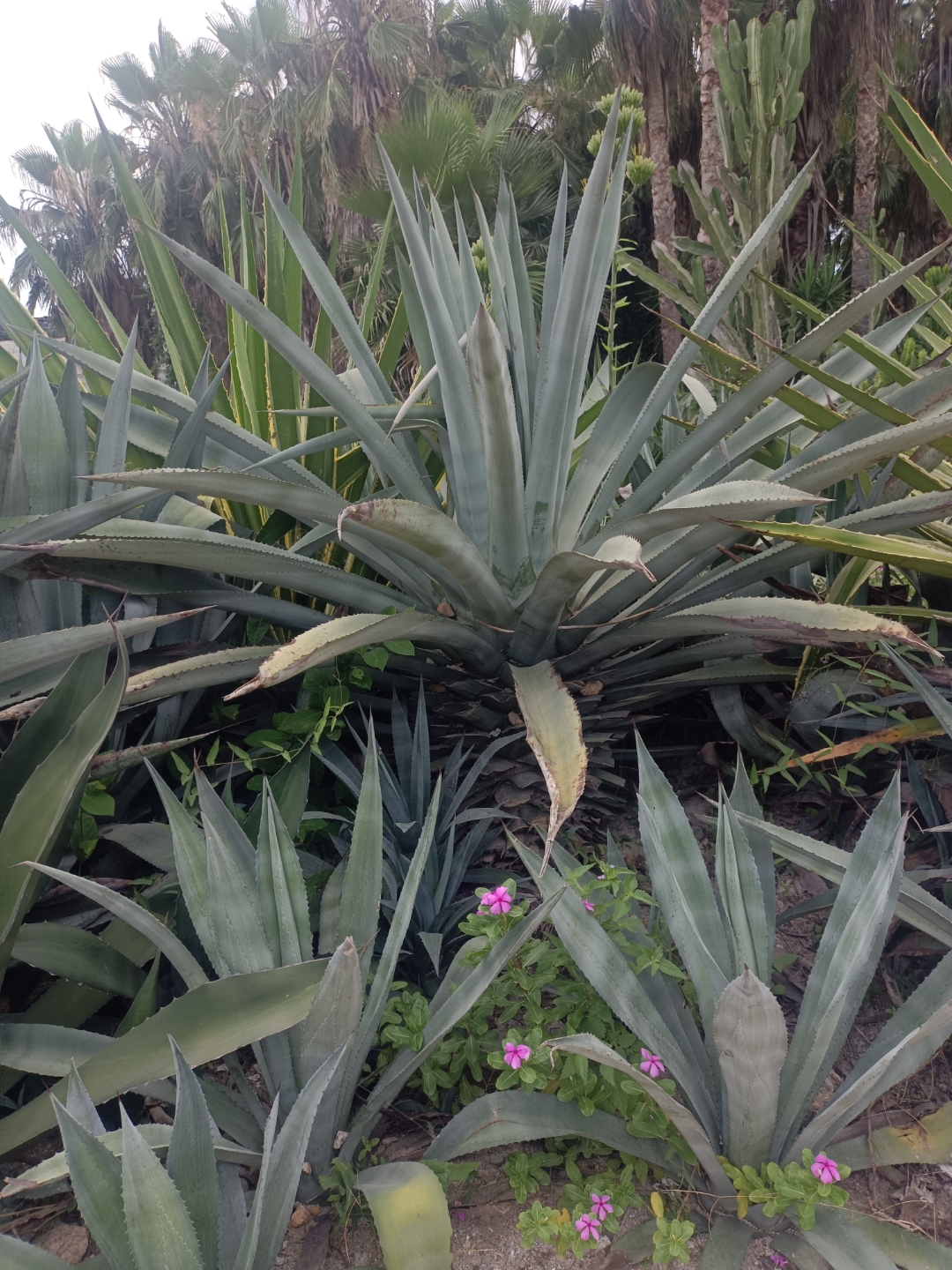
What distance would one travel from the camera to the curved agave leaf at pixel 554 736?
106cm

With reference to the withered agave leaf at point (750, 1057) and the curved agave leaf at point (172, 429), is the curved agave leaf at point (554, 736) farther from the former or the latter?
the curved agave leaf at point (172, 429)

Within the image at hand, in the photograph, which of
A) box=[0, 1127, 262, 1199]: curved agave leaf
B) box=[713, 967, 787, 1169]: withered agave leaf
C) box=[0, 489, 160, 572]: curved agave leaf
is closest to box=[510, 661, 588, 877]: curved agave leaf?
box=[713, 967, 787, 1169]: withered agave leaf

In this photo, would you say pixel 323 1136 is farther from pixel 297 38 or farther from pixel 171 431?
pixel 297 38

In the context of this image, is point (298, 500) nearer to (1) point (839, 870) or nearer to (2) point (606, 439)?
(2) point (606, 439)

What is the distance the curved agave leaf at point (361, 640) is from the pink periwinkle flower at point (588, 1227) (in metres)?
0.71

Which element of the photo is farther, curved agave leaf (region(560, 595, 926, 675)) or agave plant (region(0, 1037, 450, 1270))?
curved agave leaf (region(560, 595, 926, 675))

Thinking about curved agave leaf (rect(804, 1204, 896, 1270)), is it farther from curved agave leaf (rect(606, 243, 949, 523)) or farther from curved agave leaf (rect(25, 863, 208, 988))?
curved agave leaf (rect(606, 243, 949, 523))

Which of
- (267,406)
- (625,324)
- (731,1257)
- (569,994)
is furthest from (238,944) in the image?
(625,324)

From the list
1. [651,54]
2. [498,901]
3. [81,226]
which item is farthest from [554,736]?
[81,226]

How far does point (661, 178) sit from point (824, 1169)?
9.64 m

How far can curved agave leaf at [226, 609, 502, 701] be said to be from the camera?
3.52ft

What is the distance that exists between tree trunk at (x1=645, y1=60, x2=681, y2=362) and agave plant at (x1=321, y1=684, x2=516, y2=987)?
7.74m

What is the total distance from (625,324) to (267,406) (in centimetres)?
1129

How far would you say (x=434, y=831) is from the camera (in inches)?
52.7
